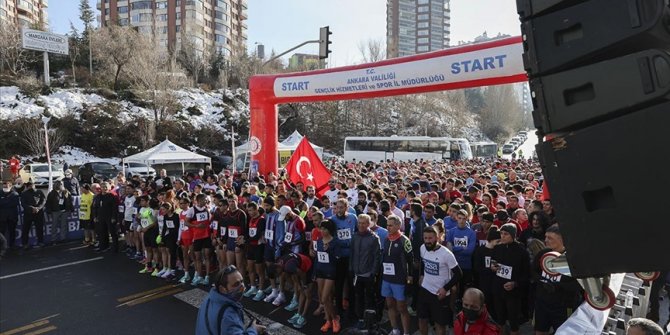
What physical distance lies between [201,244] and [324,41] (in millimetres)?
8299

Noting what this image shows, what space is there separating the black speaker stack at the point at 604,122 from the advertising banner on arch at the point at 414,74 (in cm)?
705

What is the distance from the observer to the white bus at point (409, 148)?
36.2 meters

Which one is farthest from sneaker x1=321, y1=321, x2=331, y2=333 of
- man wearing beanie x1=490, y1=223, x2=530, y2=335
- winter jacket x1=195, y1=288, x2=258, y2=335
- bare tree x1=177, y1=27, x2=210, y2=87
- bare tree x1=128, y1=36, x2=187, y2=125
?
bare tree x1=177, y1=27, x2=210, y2=87

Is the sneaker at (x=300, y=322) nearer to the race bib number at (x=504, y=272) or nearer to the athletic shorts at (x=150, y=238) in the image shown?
the race bib number at (x=504, y=272)

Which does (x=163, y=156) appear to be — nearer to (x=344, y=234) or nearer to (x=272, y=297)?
(x=272, y=297)

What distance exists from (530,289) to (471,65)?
513 cm

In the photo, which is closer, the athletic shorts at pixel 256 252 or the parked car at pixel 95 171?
the athletic shorts at pixel 256 252

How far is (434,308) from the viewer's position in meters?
5.41

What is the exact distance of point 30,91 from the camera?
3691cm

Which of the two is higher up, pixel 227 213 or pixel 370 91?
pixel 370 91

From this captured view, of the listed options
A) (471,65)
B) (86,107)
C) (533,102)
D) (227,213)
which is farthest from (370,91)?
(86,107)

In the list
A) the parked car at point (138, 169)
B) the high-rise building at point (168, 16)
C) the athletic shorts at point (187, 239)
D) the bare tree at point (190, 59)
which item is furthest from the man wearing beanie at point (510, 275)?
the high-rise building at point (168, 16)

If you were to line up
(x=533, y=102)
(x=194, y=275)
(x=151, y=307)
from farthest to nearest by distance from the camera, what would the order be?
(x=194, y=275) → (x=151, y=307) → (x=533, y=102)

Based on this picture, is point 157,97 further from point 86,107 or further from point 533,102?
point 533,102
